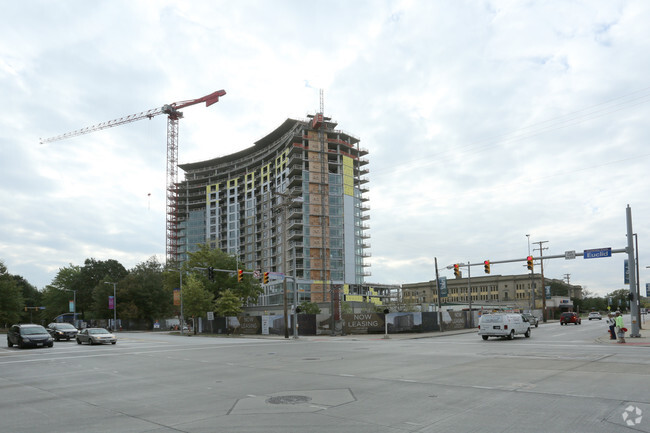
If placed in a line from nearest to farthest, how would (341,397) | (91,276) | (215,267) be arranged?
(341,397) < (215,267) < (91,276)

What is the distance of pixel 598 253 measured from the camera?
33.8m

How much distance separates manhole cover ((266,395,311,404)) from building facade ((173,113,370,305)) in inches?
3875

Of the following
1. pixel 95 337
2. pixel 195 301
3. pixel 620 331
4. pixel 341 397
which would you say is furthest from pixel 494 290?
pixel 341 397

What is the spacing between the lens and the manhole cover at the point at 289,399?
1041 centimetres

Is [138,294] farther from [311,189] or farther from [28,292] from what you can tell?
[28,292]

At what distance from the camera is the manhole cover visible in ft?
34.1

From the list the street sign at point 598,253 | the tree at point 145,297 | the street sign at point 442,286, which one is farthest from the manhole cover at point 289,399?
the tree at point 145,297

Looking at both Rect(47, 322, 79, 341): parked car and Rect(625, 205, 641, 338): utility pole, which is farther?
Rect(47, 322, 79, 341): parked car

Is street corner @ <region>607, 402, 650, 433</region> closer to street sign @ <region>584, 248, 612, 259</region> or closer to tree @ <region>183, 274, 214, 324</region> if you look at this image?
street sign @ <region>584, 248, 612, 259</region>

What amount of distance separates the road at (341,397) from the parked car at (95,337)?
17.5 meters

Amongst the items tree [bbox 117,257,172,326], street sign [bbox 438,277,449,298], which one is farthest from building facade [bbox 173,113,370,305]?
street sign [bbox 438,277,449,298]

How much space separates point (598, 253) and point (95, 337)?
1437 inches

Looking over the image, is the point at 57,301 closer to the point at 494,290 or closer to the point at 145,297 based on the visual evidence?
the point at 145,297

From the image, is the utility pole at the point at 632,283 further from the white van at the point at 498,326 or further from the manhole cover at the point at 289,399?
the manhole cover at the point at 289,399
